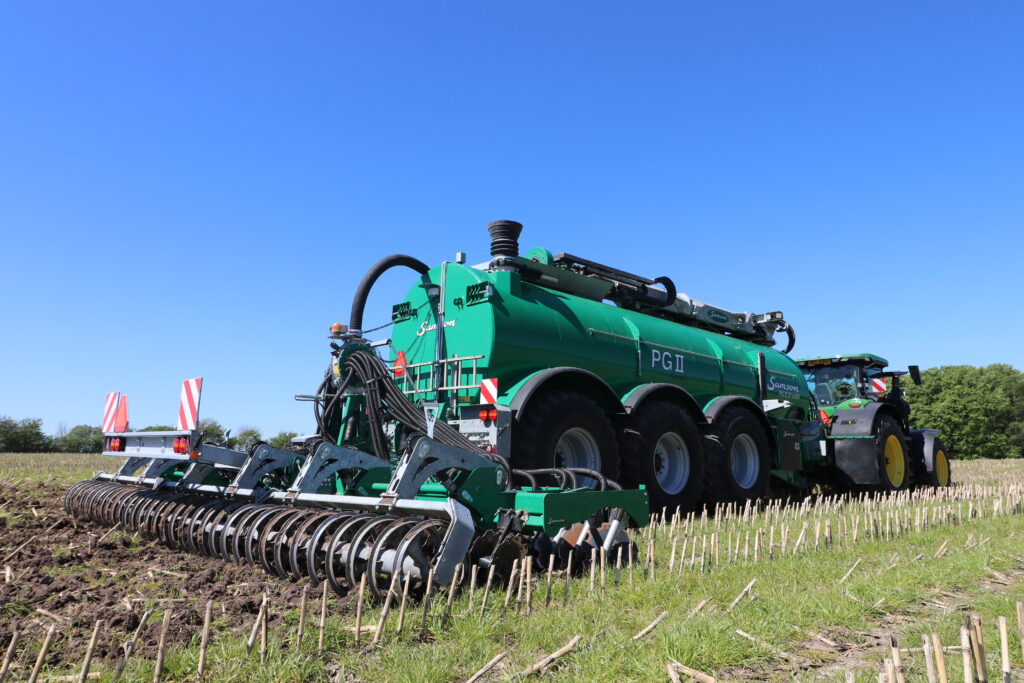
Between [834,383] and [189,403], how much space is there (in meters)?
11.5

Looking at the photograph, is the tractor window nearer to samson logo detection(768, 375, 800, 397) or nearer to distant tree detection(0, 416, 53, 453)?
samson logo detection(768, 375, 800, 397)

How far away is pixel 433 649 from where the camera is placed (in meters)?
3.31

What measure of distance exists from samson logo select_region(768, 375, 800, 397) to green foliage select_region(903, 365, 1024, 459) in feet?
115

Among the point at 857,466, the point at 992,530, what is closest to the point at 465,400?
the point at 992,530

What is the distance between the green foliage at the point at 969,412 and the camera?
4278cm

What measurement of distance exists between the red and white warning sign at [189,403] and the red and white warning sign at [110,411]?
1493 millimetres

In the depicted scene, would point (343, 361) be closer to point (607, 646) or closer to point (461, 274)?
point (461, 274)

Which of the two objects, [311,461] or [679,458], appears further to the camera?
[679,458]

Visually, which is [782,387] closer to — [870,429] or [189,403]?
[870,429]

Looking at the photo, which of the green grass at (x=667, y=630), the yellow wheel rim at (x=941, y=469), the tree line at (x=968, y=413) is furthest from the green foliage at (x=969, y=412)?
the green grass at (x=667, y=630)

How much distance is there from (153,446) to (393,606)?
3.31 metres

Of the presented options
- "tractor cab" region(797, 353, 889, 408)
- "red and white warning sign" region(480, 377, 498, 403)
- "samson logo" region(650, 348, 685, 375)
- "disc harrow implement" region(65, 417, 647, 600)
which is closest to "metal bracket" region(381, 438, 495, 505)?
"disc harrow implement" region(65, 417, 647, 600)

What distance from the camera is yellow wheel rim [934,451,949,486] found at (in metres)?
13.2

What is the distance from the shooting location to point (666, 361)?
8.99m
